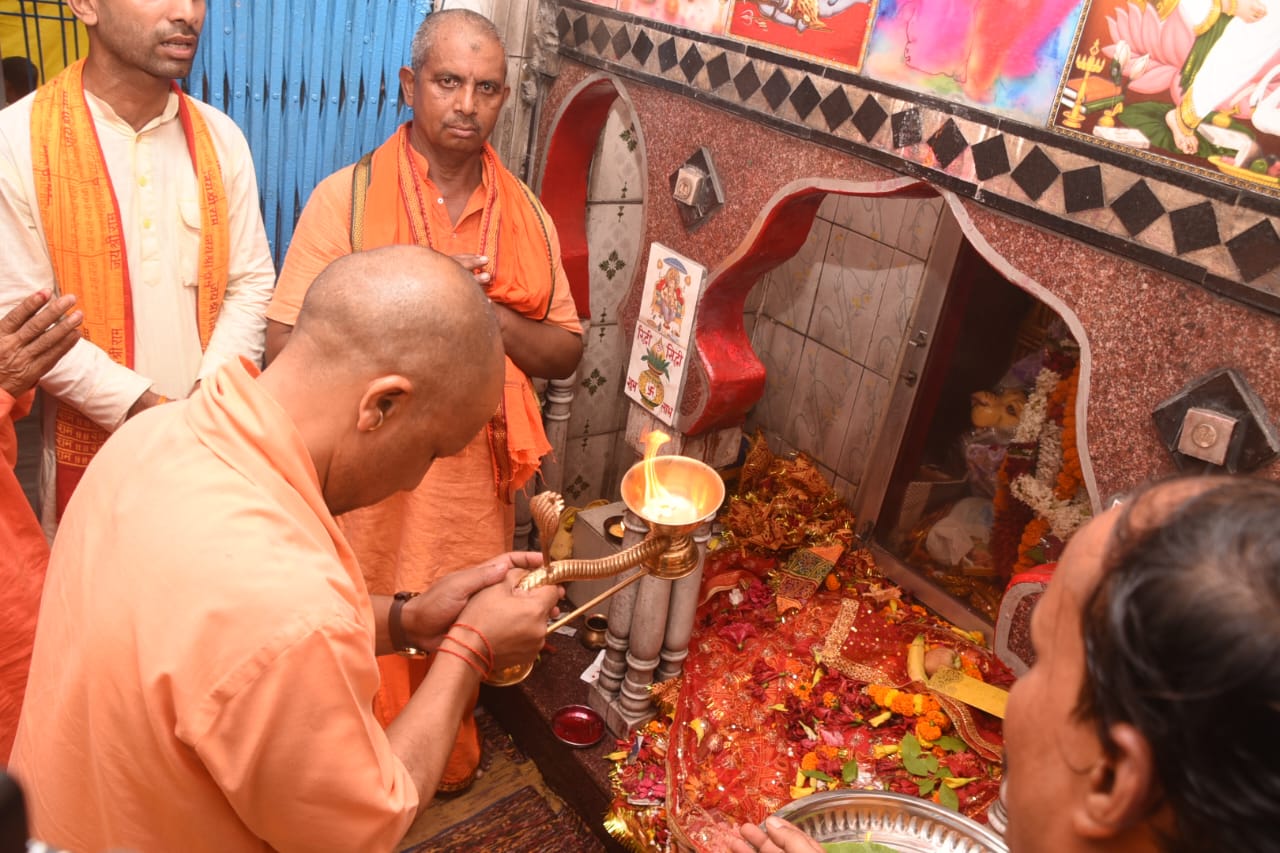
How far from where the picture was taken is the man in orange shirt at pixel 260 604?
1.49 m

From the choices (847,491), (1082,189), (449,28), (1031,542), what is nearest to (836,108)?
(1082,189)

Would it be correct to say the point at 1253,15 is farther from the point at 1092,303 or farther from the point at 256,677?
the point at 256,677

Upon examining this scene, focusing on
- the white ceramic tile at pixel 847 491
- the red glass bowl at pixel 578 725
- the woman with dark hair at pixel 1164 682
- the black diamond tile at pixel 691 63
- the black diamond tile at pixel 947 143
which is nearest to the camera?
the woman with dark hair at pixel 1164 682

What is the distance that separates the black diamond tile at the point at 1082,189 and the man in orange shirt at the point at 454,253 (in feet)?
5.88

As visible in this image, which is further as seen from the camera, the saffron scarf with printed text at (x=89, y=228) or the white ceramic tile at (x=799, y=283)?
the white ceramic tile at (x=799, y=283)

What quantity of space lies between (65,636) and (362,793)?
562 millimetres

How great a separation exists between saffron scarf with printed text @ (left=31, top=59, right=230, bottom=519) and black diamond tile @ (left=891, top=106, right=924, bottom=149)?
226 centimetres

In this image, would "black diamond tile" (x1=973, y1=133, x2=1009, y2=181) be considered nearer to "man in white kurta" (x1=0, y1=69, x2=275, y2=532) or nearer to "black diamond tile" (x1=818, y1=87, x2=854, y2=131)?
"black diamond tile" (x1=818, y1=87, x2=854, y2=131)

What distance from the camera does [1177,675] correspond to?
96 cm

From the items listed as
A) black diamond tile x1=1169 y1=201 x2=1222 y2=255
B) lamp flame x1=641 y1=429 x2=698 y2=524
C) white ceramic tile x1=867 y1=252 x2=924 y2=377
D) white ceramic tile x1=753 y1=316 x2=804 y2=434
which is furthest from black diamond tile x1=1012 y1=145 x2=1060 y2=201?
white ceramic tile x1=753 y1=316 x2=804 y2=434

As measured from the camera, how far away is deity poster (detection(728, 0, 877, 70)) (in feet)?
9.73

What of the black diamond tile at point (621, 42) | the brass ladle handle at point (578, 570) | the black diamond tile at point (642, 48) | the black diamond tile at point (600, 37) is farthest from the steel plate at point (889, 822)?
the black diamond tile at point (600, 37)

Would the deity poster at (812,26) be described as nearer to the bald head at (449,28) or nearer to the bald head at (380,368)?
the bald head at (449,28)

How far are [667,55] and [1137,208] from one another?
1908mm
